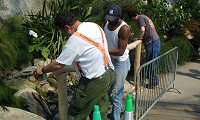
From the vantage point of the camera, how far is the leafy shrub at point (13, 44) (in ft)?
21.7

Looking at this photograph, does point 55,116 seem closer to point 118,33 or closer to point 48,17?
point 118,33

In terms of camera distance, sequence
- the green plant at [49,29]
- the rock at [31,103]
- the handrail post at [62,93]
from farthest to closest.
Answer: the green plant at [49,29], the rock at [31,103], the handrail post at [62,93]

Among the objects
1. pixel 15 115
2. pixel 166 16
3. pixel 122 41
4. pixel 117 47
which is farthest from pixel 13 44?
pixel 166 16

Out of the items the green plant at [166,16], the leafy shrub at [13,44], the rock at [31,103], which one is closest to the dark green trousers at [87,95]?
the rock at [31,103]

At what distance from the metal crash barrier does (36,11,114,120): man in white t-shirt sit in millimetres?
885

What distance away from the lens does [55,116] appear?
5020mm

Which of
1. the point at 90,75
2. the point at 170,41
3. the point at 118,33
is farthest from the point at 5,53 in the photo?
the point at 170,41

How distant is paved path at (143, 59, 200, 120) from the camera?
5.62 meters

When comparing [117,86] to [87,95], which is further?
[117,86]

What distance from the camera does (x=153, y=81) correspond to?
5848 millimetres

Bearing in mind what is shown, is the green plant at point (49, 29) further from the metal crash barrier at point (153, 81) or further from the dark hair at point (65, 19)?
the dark hair at point (65, 19)

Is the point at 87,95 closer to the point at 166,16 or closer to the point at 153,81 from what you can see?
the point at 153,81

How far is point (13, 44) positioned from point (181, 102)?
10.8 feet

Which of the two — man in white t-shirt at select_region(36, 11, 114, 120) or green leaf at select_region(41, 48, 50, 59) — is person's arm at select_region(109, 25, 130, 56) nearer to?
man in white t-shirt at select_region(36, 11, 114, 120)
